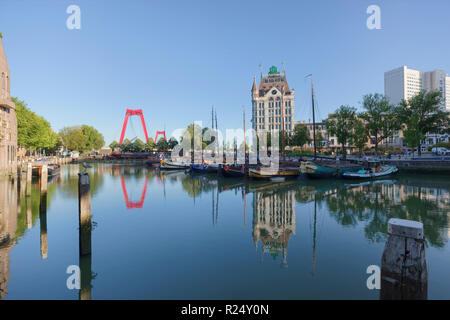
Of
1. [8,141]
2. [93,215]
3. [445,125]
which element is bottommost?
[93,215]

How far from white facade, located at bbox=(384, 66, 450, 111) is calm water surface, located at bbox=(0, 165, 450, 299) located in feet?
652

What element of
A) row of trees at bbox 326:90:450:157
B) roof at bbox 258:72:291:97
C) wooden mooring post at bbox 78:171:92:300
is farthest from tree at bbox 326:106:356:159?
roof at bbox 258:72:291:97

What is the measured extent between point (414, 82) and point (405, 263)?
22564 cm

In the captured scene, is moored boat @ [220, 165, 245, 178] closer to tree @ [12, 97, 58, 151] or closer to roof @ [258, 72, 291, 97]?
tree @ [12, 97, 58, 151]

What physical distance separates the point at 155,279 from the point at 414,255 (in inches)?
234

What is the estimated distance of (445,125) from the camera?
4600cm

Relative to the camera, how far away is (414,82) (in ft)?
581

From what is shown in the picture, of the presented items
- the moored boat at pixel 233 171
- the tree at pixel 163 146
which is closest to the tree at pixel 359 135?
the moored boat at pixel 233 171

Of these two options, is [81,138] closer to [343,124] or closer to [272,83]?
[272,83]

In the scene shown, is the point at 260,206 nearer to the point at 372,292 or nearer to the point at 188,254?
the point at 188,254

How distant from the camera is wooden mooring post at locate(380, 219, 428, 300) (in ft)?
11.7

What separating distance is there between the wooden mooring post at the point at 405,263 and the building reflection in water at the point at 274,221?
4204mm

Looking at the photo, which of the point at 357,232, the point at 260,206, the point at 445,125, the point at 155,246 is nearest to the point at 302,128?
the point at 445,125
